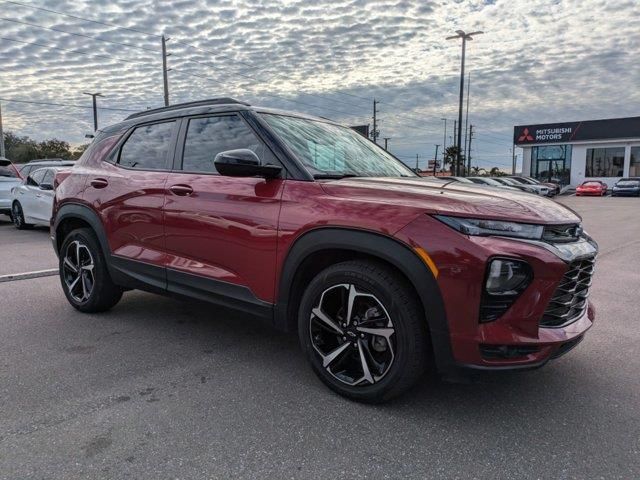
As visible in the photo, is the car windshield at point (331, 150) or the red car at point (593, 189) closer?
the car windshield at point (331, 150)

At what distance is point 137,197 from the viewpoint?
4.16 metres

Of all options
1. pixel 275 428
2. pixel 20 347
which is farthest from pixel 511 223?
pixel 20 347

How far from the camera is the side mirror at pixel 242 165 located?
3119 mm

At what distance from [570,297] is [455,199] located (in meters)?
0.83

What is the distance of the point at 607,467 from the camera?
2.43 meters

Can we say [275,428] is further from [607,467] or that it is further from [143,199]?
[143,199]

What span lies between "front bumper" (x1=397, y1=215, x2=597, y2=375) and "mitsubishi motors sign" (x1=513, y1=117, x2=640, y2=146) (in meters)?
48.0

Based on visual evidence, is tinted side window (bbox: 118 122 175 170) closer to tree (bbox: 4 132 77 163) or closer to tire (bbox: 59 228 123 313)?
tire (bbox: 59 228 123 313)

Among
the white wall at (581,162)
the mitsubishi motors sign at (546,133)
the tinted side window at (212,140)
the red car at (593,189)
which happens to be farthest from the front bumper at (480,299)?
the mitsubishi motors sign at (546,133)

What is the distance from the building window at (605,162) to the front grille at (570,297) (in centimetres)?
4822

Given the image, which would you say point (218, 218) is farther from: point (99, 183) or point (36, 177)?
point (36, 177)

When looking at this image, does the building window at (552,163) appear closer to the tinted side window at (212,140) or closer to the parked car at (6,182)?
the parked car at (6,182)

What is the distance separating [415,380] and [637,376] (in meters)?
1.76

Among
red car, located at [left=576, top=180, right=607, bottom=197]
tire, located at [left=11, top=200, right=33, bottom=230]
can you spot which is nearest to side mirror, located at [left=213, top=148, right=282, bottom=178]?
tire, located at [left=11, top=200, right=33, bottom=230]
